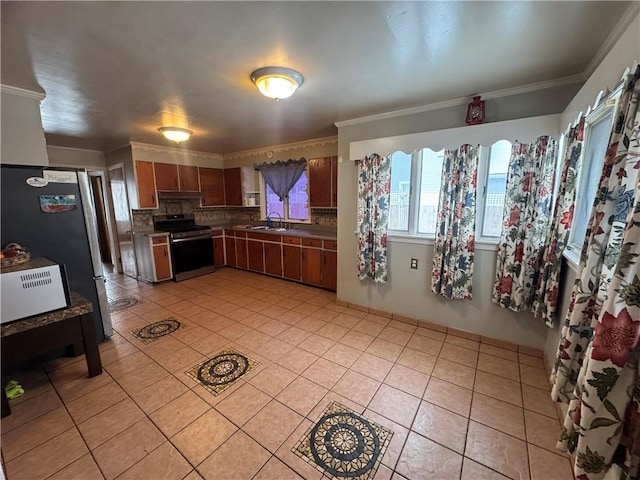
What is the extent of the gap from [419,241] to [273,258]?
8.68 feet

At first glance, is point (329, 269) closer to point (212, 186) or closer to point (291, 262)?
point (291, 262)

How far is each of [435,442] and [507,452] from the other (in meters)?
0.40

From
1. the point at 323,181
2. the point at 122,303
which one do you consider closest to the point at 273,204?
the point at 323,181

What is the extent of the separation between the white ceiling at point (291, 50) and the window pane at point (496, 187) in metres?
0.56

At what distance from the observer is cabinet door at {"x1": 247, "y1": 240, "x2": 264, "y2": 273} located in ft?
A: 15.9

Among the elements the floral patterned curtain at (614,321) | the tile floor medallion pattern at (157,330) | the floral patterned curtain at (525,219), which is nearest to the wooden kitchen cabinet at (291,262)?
the tile floor medallion pattern at (157,330)

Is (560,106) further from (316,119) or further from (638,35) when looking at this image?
(316,119)

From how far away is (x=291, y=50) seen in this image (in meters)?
1.63

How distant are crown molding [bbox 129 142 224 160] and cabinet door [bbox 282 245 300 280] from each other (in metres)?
2.56

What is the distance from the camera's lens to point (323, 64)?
5.90 ft

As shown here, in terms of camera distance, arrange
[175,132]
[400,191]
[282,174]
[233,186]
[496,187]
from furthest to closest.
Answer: [233,186] → [282,174] → [175,132] → [400,191] → [496,187]

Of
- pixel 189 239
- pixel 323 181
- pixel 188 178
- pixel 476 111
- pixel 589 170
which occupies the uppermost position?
pixel 476 111

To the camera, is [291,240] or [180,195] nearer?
[291,240]

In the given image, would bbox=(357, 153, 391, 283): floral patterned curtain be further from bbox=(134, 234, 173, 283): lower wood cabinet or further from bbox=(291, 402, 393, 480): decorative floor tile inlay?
bbox=(134, 234, 173, 283): lower wood cabinet
